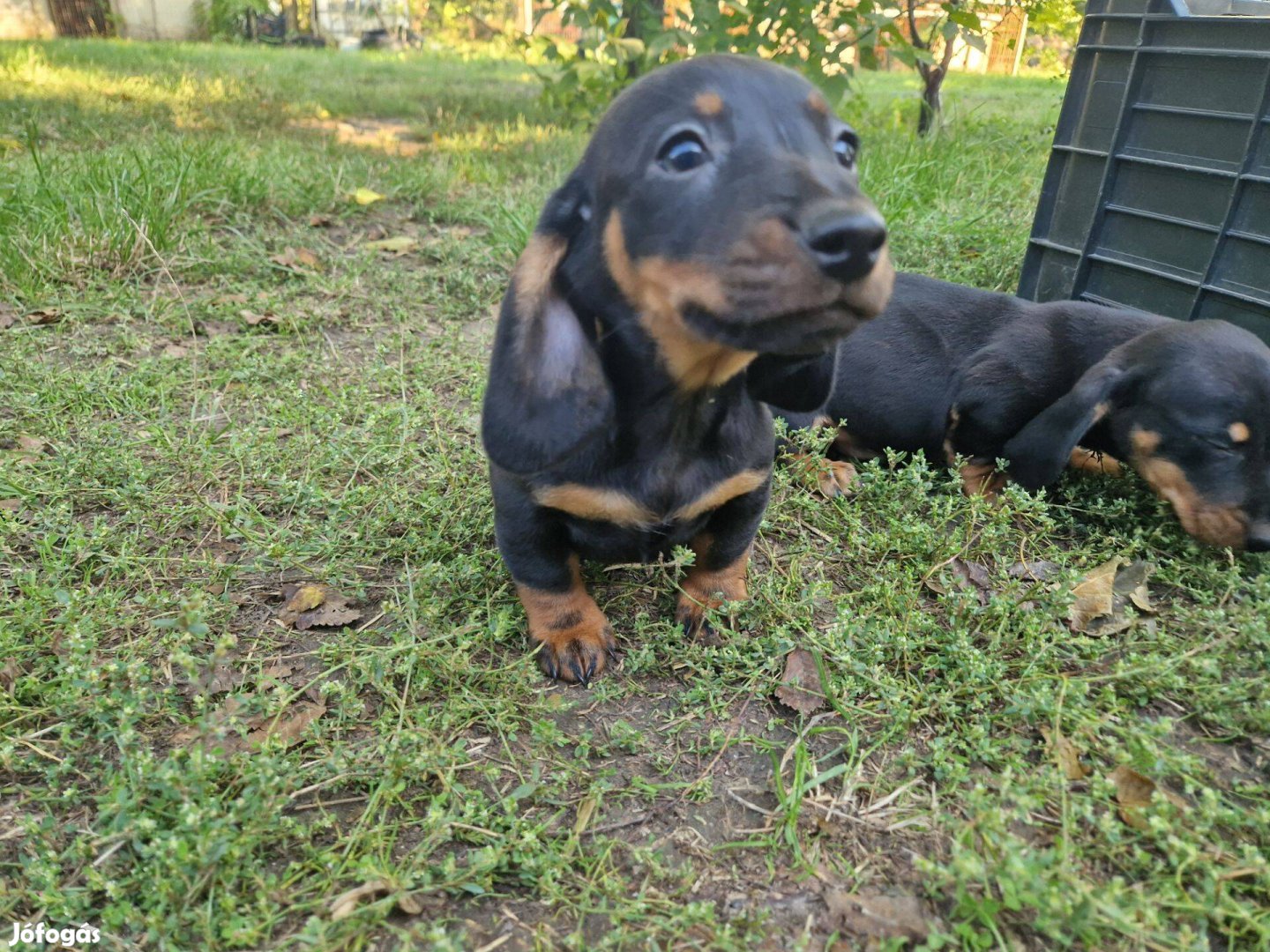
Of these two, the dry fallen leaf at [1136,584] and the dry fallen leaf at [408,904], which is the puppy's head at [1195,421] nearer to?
the dry fallen leaf at [1136,584]

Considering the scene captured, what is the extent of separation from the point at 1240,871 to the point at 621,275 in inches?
68.4

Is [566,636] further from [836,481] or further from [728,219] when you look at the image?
[836,481]

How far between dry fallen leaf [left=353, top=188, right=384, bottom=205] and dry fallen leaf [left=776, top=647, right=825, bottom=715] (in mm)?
4641

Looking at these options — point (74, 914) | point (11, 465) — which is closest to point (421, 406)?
point (11, 465)

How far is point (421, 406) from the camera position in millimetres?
3777

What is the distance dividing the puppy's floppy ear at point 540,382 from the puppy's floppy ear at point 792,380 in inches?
19.9

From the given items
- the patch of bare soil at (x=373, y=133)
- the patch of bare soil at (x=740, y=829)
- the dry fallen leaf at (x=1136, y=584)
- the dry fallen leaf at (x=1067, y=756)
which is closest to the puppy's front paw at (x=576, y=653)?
the patch of bare soil at (x=740, y=829)

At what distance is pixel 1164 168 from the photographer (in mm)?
3963

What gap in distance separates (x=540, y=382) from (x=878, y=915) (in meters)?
1.31

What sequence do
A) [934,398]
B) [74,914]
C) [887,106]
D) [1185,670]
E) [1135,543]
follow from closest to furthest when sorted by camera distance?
[74,914]
[1185,670]
[1135,543]
[934,398]
[887,106]

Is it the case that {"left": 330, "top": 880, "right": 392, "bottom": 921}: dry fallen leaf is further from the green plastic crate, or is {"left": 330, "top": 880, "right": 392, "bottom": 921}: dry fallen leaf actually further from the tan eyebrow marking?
the green plastic crate

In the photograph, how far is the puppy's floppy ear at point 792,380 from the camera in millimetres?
2418

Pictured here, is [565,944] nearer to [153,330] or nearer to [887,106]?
[153,330]

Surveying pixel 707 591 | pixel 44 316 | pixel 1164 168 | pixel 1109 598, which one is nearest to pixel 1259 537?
pixel 1109 598
